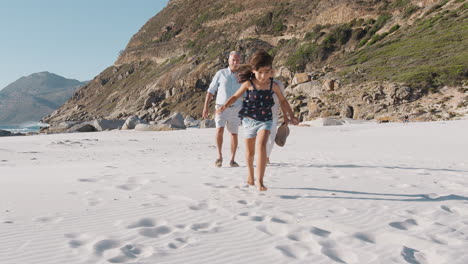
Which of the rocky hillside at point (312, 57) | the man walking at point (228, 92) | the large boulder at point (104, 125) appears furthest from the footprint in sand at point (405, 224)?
the large boulder at point (104, 125)

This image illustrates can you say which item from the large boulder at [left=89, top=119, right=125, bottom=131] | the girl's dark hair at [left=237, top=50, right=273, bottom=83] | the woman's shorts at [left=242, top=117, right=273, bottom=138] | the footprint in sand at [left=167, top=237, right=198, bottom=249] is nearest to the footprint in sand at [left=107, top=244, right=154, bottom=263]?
the footprint in sand at [left=167, top=237, right=198, bottom=249]

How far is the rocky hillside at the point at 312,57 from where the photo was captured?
75.6ft

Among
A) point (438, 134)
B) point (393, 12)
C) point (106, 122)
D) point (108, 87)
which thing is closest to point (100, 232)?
point (438, 134)

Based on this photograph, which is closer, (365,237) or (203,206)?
(365,237)

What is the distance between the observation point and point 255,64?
4031mm

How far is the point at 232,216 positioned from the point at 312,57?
43085 millimetres

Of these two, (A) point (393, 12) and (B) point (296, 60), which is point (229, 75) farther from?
(A) point (393, 12)

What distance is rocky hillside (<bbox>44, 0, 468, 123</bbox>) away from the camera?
2303cm

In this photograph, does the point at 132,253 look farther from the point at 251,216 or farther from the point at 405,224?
the point at 405,224

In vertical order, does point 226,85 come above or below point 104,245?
above

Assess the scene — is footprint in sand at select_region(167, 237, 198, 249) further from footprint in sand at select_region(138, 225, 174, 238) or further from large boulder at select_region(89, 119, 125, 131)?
large boulder at select_region(89, 119, 125, 131)

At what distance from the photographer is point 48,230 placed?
2.79m

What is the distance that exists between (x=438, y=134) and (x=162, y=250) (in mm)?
12037

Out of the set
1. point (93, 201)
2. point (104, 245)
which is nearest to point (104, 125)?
point (93, 201)
